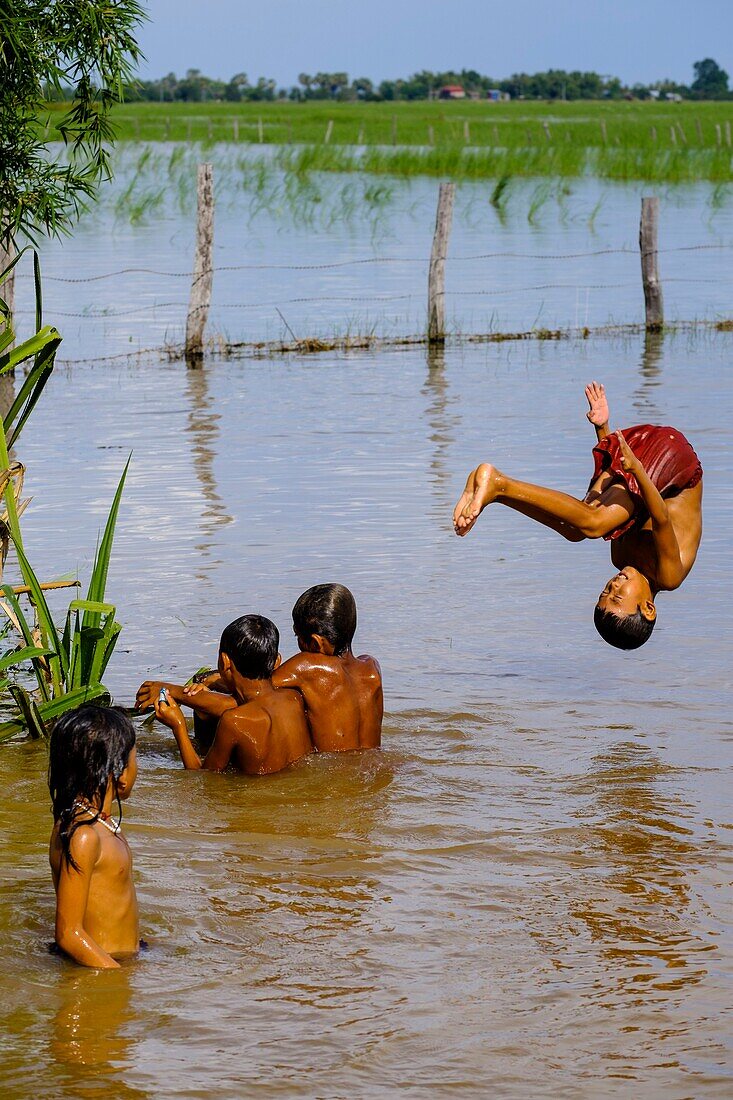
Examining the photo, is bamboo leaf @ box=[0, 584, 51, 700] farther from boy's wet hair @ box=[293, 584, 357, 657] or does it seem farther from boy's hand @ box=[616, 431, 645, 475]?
boy's hand @ box=[616, 431, 645, 475]

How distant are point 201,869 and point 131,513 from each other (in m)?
5.72

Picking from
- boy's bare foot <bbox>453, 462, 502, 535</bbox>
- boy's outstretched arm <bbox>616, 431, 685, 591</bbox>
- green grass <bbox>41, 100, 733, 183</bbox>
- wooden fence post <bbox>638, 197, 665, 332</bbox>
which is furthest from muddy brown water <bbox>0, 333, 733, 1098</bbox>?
green grass <bbox>41, 100, 733, 183</bbox>

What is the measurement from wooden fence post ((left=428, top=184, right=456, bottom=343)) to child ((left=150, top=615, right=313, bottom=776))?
12428mm

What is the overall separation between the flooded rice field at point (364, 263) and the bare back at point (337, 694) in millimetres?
11235

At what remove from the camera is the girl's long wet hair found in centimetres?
422

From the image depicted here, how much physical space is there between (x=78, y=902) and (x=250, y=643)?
1819mm

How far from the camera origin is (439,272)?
18109mm

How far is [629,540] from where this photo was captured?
6922 millimetres

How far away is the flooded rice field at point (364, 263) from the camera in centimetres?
2048

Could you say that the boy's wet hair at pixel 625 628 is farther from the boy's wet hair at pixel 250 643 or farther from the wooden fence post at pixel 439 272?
the wooden fence post at pixel 439 272

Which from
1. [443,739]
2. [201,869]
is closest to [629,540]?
[443,739]

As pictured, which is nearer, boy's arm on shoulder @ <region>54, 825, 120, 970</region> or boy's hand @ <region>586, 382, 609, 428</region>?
boy's arm on shoulder @ <region>54, 825, 120, 970</region>

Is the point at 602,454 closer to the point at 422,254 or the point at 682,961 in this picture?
the point at 682,961

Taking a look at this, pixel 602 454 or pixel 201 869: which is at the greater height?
pixel 602 454
